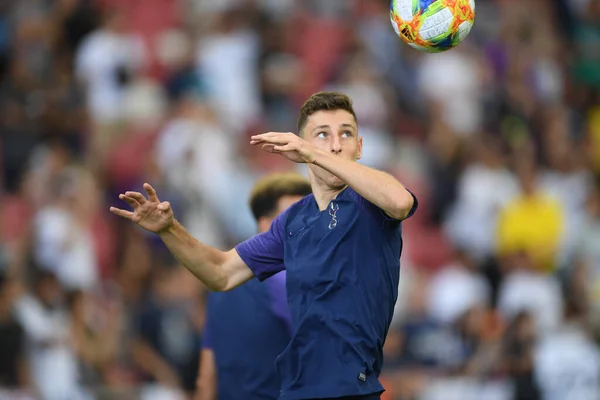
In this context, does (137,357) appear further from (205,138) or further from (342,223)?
(342,223)

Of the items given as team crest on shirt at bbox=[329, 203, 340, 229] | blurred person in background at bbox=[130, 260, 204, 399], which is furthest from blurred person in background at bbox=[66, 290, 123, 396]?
team crest on shirt at bbox=[329, 203, 340, 229]

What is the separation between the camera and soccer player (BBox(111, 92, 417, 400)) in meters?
5.09

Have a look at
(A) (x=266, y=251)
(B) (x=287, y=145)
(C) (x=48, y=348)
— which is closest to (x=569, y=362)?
(C) (x=48, y=348)

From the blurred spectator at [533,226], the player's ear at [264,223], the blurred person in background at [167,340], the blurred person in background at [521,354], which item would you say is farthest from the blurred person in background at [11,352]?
the blurred spectator at [533,226]

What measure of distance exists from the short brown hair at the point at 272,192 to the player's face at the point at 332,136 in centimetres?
134

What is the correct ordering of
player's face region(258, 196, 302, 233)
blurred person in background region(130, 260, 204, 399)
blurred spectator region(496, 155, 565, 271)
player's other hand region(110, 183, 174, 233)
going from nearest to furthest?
player's other hand region(110, 183, 174, 233)
player's face region(258, 196, 302, 233)
blurred person in background region(130, 260, 204, 399)
blurred spectator region(496, 155, 565, 271)

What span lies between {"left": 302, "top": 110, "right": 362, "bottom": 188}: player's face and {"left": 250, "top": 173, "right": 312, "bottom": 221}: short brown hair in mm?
1340

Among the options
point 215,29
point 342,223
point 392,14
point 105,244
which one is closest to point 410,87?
point 215,29

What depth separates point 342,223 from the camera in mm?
5324

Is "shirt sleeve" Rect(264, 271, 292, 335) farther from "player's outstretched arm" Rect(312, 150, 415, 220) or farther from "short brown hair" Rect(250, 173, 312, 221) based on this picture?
"player's outstretched arm" Rect(312, 150, 415, 220)

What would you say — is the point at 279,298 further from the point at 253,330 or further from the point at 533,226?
the point at 533,226

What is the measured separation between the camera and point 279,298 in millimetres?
6719

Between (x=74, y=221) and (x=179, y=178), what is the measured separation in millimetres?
1343

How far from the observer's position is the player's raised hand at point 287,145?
5.05 metres
